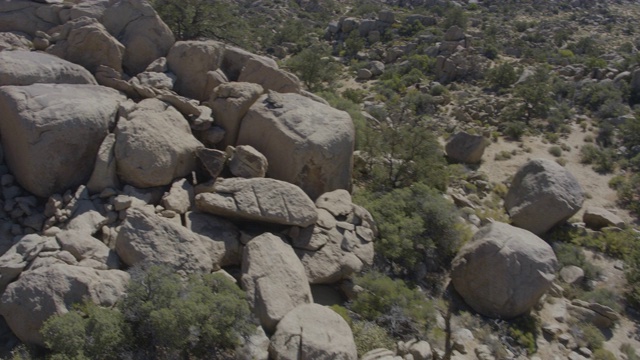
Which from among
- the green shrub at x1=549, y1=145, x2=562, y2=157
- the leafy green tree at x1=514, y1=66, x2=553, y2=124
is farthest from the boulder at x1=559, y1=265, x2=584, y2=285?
the leafy green tree at x1=514, y1=66, x2=553, y2=124

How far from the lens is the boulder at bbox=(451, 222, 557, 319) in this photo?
11.5m

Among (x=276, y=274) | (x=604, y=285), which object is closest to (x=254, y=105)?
(x=276, y=274)

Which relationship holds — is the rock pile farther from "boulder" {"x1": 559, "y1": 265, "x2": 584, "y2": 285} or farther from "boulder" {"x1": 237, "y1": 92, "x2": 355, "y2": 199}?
"boulder" {"x1": 559, "y1": 265, "x2": 584, "y2": 285}

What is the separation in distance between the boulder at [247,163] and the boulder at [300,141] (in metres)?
0.79

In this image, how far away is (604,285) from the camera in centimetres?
1409

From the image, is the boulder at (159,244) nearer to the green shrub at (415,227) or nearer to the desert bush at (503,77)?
the green shrub at (415,227)

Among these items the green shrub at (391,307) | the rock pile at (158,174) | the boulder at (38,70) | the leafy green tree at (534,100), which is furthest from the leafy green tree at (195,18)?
the leafy green tree at (534,100)

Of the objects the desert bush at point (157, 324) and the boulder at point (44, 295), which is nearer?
the desert bush at point (157, 324)

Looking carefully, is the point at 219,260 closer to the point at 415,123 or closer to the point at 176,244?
the point at 176,244

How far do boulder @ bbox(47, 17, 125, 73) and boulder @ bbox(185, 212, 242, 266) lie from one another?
20.0 ft

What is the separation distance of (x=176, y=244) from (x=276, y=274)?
6.97 ft

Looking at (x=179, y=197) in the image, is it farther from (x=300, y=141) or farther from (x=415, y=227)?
(x=415, y=227)

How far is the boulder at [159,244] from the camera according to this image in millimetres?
9047

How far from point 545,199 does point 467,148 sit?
17.7 ft
